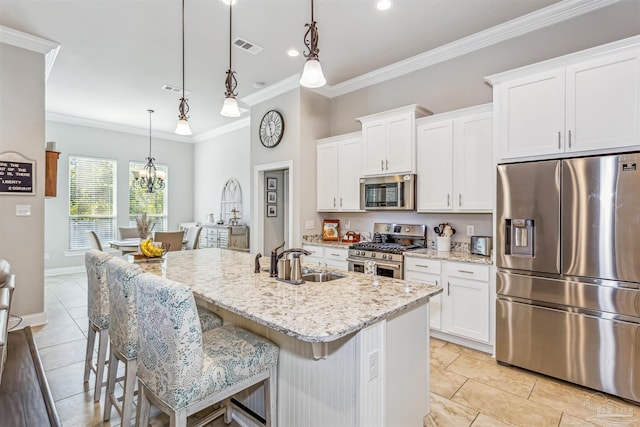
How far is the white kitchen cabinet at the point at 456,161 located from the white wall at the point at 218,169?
4142 mm

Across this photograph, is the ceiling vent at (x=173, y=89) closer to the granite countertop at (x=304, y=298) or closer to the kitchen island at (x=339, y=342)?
the granite countertop at (x=304, y=298)

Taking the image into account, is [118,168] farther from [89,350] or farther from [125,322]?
[125,322]

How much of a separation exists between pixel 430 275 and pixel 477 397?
1.22 meters

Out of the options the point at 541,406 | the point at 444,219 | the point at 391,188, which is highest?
the point at 391,188

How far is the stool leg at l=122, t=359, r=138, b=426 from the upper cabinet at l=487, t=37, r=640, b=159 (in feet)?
10.6

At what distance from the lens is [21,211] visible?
147 inches

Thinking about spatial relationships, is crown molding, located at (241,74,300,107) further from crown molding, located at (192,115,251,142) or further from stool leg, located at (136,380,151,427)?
stool leg, located at (136,380,151,427)

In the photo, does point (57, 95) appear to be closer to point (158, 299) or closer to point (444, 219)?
point (158, 299)

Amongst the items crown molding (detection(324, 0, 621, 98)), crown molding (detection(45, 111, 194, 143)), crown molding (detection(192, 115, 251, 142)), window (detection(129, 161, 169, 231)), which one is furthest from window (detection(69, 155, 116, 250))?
crown molding (detection(324, 0, 621, 98))

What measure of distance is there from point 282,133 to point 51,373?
3.76 m

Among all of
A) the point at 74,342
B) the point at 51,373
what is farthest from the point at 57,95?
the point at 51,373

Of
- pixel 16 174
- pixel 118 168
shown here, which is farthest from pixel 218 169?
pixel 16 174

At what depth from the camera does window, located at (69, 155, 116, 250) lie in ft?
22.4

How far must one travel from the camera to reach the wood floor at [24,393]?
6.92 feet
